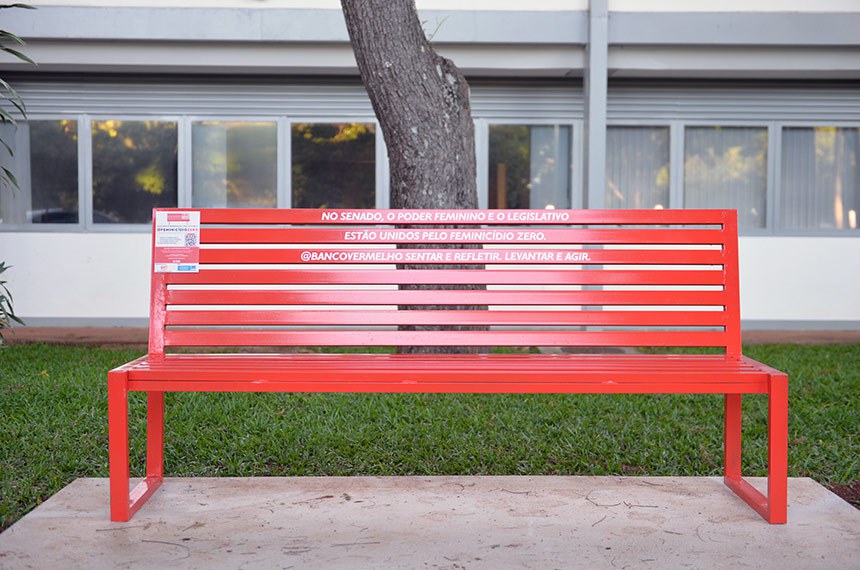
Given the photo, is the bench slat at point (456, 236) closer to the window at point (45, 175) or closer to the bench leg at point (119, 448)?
the bench leg at point (119, 448)

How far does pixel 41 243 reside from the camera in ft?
31.0

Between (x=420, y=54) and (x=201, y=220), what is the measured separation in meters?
2.44

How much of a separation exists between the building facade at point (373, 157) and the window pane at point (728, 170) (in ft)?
0.05

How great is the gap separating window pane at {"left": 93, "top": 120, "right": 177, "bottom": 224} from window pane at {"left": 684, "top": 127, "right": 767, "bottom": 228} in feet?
18.5

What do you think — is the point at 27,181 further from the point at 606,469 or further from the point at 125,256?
the point at 606,469

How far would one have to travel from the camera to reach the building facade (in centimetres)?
943

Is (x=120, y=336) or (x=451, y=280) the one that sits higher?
(x=451, y=280)

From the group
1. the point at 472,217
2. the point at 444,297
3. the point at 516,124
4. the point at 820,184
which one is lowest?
the point at 444,297

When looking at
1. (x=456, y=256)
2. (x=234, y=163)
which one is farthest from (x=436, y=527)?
(x=234, y=163)

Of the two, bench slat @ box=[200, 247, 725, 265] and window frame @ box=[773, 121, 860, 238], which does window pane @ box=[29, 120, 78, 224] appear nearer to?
bench slat @ box=[200, 247, 725, 265]

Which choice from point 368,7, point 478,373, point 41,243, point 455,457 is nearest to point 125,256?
point 41,243

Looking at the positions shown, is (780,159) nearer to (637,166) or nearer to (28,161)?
(637,166)

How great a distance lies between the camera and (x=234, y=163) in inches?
381

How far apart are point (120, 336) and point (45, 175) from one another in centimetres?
227
